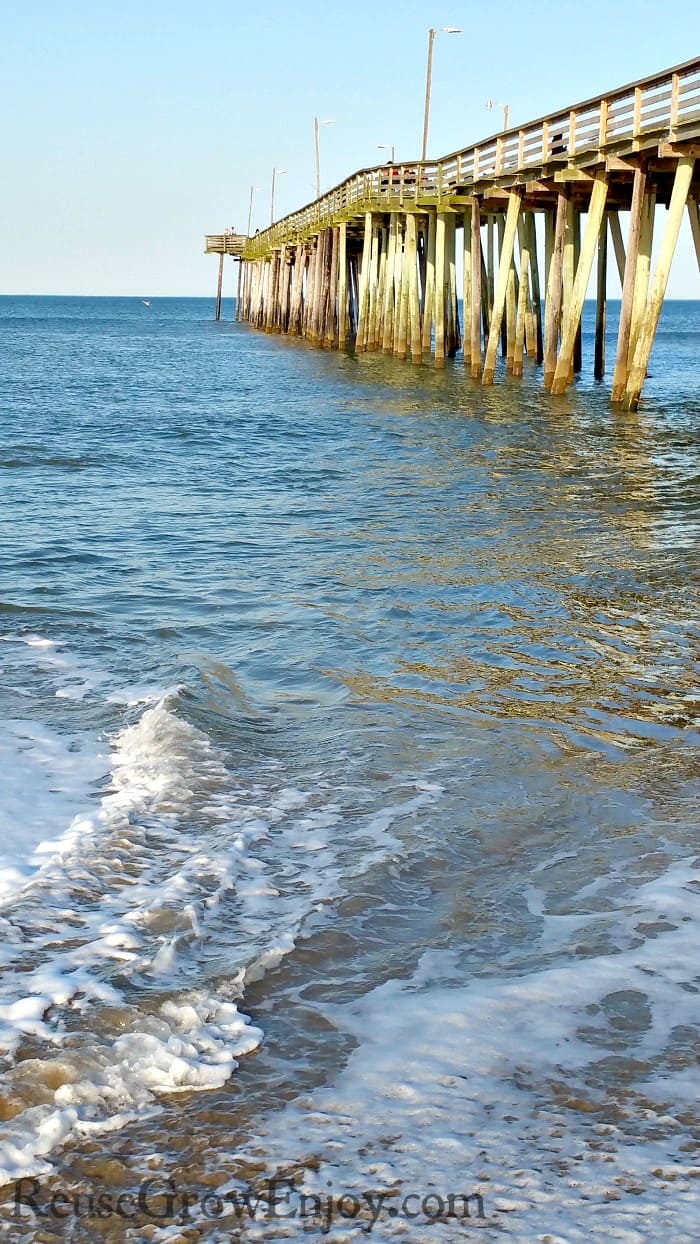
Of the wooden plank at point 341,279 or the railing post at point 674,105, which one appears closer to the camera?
the railing post at point 674,105

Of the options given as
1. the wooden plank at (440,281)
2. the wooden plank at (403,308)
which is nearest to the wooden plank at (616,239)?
the wooden plank at (440,281)

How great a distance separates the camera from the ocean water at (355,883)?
2.61 meters

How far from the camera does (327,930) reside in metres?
3.71

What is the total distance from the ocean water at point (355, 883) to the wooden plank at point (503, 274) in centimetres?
1407

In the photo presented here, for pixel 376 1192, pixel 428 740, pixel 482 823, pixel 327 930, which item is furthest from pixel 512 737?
pixel 376 1192

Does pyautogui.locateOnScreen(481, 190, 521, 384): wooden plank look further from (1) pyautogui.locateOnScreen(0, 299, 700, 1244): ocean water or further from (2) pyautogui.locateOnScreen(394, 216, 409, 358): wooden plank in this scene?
(1) pyautogui.locateOnScreen(0, 299, 700, 1244): ocean water

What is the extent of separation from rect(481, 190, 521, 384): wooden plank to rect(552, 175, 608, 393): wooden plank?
2.45 m

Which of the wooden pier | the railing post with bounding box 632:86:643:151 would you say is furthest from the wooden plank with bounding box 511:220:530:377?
the railing post with bounding box 632:86:643:151

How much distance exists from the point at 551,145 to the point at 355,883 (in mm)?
18603

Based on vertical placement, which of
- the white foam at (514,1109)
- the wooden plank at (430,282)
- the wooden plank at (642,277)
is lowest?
the white foam at (514,1109)

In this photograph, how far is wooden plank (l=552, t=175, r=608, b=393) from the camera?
62.7ft

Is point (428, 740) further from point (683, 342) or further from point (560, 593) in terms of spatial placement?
point (683, 342)

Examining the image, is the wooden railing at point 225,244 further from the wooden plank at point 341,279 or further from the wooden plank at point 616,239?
the wooden plank at point 616,239

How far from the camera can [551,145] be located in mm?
20188
